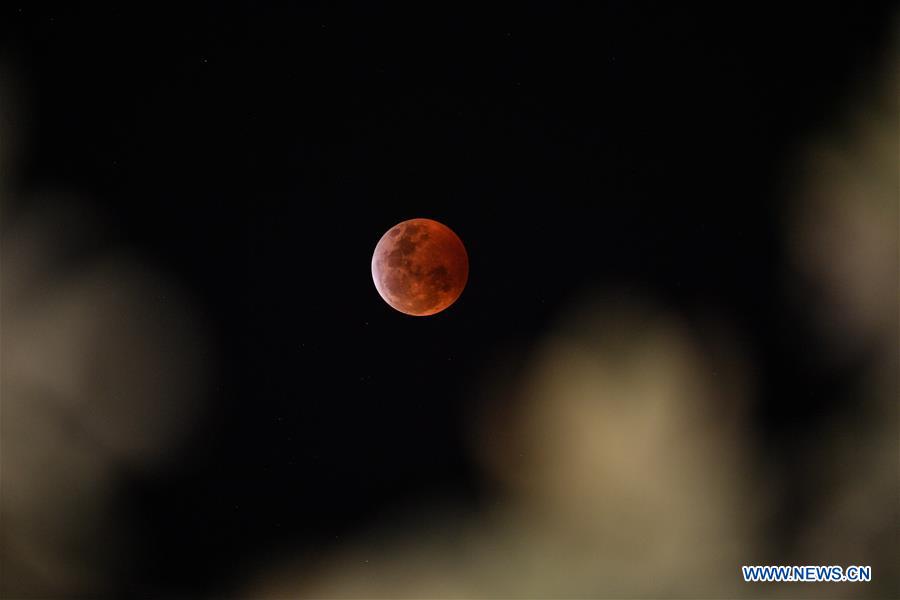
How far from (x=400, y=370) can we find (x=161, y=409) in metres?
1.47

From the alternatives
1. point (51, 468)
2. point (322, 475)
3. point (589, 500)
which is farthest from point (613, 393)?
point (51, 468)

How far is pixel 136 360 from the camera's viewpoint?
5078mm

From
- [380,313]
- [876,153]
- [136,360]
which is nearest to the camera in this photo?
[876,153]

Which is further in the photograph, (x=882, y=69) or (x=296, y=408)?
(x=296, y=408)

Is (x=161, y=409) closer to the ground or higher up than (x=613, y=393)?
closer to the ground

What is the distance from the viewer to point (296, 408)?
17.5 ft

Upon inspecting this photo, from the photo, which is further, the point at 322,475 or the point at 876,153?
the point at 322,475

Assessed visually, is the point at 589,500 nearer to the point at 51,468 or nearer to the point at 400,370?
the point at 400,370

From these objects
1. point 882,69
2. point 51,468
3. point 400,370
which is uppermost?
point 882,69

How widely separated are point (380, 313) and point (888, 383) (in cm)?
302

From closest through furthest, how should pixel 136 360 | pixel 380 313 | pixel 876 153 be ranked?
pixel 876 153
pixel 136 360
pixel 380 313

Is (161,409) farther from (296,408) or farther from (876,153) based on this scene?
(876,153)

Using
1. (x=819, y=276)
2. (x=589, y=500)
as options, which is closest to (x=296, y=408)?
(x=589, y=500)

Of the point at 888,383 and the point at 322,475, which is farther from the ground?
the point at 888,383
